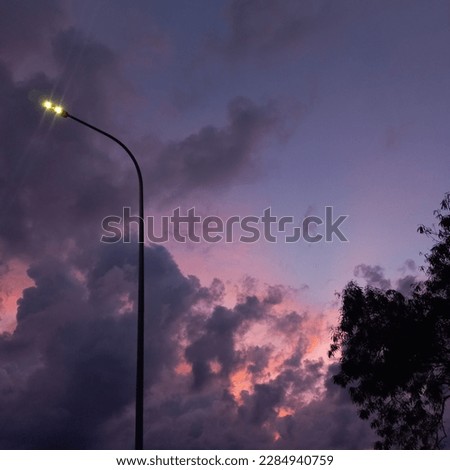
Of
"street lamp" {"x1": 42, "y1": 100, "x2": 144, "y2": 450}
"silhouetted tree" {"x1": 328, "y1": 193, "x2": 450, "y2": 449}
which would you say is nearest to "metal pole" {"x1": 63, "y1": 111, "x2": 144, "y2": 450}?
"street lamp" {"x1": 42, "y1": 100, "x2": 144, "y2": 450}

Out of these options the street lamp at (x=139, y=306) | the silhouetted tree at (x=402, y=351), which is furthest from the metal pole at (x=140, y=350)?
the silhouetted tree at (x=402, y=351)

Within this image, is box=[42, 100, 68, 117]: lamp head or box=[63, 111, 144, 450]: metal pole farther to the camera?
box=[42, 100, 68, 117]: lamp head

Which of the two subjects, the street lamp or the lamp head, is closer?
the street lamp

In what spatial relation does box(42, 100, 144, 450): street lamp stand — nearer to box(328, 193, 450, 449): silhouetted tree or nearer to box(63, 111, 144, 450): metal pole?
box(63, 111, 144, 450): metal pole

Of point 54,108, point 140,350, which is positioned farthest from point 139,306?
point 54,108

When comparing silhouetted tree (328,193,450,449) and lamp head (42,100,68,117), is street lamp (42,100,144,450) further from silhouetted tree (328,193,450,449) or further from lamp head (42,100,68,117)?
silhouetted tree (328,193,450,449)

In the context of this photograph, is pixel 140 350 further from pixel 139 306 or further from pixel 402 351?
pixel 402 351

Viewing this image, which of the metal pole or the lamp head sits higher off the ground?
the lamp head

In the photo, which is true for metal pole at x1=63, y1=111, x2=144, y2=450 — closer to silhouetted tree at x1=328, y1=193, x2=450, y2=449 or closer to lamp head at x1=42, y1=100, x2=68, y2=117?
lamp head at x1=42, y1=100, x2=68, y2=117
